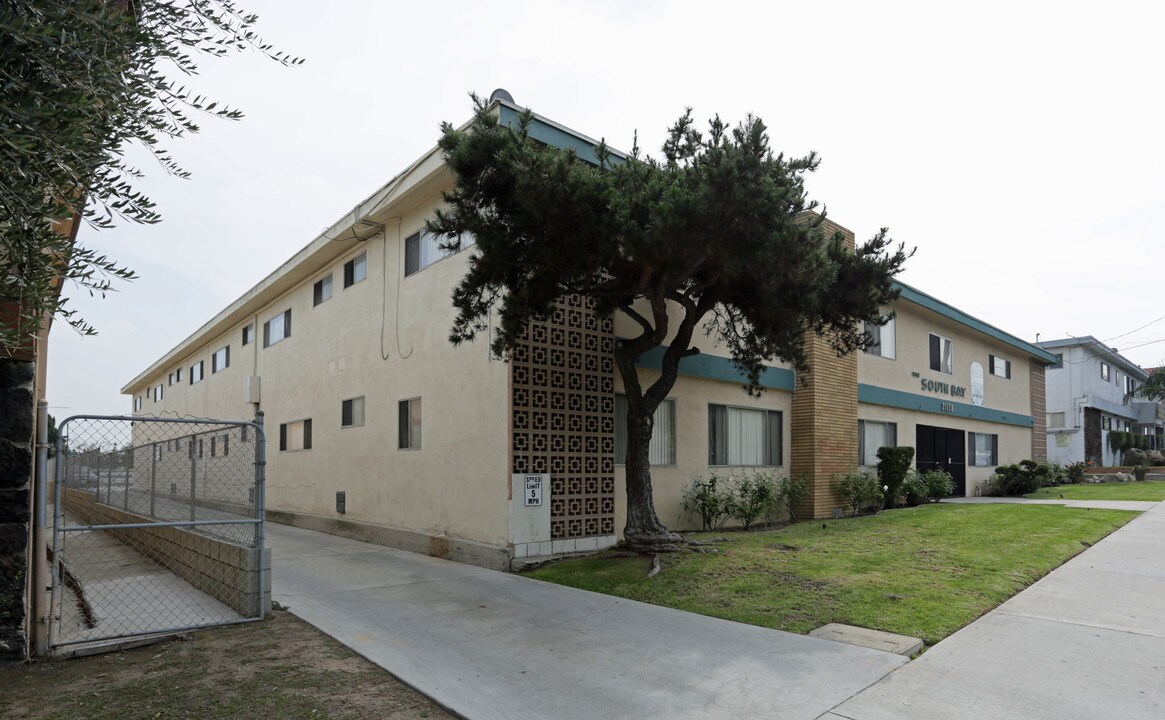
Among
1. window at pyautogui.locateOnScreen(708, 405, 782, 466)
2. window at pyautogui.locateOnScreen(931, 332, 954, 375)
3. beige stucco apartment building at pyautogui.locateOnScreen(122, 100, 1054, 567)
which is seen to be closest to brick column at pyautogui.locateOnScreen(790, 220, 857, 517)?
beige stucco apartment building at pyautogui.locateOnScreen(122, 100, 1054, 567)

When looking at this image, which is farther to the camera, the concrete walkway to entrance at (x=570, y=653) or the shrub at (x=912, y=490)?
the shrub at (x=912, y=490)

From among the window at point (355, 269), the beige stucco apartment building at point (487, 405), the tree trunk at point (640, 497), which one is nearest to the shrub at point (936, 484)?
the beige stucco apartment building at point (487, 405)

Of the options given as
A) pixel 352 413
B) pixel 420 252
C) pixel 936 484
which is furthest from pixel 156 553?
pixel 936 484

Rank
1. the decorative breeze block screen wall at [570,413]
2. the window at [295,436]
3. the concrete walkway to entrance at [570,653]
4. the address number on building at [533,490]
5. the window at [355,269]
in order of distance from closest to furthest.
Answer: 1. the concrete walkway to entrance at [570,653]
2. the address number on building at [533,490]
3. the decorative breeze block screen wall at [570,413]
4. the window at [355,269]
5. the window at [295,436]

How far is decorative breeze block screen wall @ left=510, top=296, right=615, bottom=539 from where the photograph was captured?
428 inches

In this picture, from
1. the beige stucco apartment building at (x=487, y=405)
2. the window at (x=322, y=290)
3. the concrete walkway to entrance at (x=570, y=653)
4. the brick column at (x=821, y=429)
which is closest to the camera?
the concrete walkway to entrance at (x=570, y=653)

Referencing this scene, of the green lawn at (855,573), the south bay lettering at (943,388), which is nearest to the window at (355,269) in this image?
the green lawn at (855,573)

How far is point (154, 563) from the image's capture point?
444 inches

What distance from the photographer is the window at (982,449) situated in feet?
Answer: 79.2

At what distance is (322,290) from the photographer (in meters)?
17.9

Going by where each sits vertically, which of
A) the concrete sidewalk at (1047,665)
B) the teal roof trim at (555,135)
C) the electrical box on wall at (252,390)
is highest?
the teal roof trim at (555,135)

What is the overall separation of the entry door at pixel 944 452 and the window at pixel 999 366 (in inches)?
143

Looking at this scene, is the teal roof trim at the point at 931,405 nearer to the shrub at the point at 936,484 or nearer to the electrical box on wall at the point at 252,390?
the shrub at the point at 936,484

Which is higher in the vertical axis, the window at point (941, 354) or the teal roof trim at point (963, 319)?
the teal roof trim at point (963, 319)
